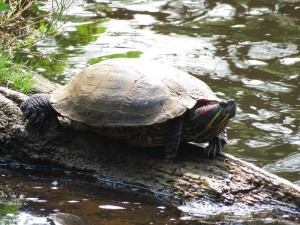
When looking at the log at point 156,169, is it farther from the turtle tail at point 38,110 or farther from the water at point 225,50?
the water at point 225,50

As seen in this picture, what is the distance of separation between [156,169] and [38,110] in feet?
3.36

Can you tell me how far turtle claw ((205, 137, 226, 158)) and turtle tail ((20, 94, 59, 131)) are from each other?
1.22 m

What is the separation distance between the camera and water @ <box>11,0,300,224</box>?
714 centimetres

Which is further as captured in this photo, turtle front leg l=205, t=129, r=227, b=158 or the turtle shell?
turtle front leg l=205, t=129, r=227, b=158

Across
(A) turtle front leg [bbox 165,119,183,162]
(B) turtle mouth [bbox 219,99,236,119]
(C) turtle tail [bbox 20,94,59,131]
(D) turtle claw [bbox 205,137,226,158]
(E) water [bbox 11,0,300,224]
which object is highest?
(B) turtle mouth [bbox 219,99,236,119]

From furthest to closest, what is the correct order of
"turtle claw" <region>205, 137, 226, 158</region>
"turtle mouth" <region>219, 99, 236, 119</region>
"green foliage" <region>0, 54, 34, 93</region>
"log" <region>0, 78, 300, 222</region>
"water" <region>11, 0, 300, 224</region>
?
"water" <region>11, 0, 300, 224</region> < "green foliage" <region>0, 54, 34, 93</region> < "turtle claw" <region>205, 137, 226, 158</region> < "turtle mouth" <region>219, 99, 236, 119</region> < "log" <region>0, 78, 300, 222</region>

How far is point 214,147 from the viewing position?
5129 mm

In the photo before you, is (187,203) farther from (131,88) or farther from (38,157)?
(38,157)

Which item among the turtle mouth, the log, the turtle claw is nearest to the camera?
the log

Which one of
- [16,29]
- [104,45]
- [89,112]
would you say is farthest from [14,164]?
[104,45]

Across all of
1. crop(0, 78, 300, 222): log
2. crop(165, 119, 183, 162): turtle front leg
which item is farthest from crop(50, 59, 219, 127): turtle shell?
crop(0, 78, 300, 222): log

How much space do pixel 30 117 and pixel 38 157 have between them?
1.03 ft

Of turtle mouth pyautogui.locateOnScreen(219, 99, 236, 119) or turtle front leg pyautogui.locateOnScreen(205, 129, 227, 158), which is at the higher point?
turtle mouth pyautogui.locateOnScreen(219, 99, 236, 119)

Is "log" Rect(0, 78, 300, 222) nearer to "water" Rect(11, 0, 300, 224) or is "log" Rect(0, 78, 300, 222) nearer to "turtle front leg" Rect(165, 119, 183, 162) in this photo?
"turtle front leg" Rect(165, 119, 183, 162)
